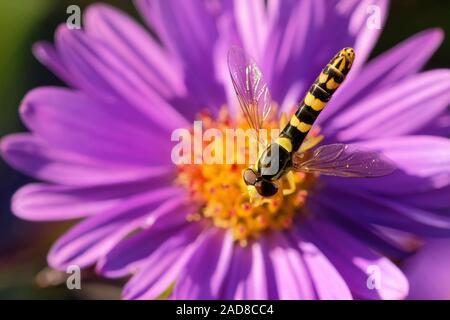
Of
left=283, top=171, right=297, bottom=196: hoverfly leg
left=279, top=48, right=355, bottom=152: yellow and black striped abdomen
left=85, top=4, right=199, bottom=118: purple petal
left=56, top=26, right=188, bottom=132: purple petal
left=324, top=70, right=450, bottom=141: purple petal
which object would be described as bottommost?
left=283, top=171, right=297, bottom=196: hoverfly leg

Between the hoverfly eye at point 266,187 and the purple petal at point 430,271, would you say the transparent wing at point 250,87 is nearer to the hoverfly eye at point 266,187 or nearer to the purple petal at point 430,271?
the hoverfly eye at point 266,187

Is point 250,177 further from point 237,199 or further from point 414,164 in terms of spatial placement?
point 414,164

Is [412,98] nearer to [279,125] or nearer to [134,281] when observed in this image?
[279,125]

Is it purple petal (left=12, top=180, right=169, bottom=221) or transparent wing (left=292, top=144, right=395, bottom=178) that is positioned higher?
purple petal (left=12, top=180, right=169, bottom=221)

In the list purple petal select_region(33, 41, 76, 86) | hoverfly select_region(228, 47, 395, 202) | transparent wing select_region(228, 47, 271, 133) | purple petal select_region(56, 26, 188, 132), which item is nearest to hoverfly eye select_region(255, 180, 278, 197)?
hoverfly select_region(228, 47, 395, 202)

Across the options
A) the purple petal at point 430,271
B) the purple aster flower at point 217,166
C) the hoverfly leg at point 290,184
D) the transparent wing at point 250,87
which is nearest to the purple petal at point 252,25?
the purple aster flower at point 217,166

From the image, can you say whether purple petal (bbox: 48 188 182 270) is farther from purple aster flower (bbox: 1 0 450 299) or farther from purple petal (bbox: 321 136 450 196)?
purple petal (bbox: 321 136 450 196)
